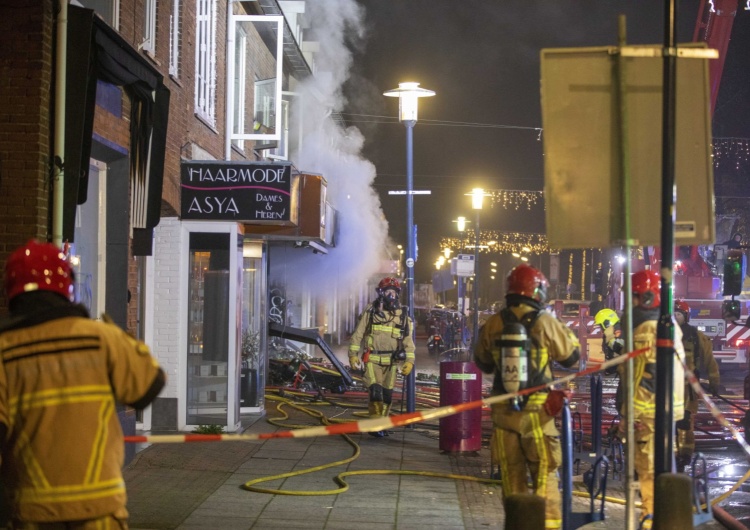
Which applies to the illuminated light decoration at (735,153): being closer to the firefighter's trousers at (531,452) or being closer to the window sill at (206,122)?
the window sill at (206,122)

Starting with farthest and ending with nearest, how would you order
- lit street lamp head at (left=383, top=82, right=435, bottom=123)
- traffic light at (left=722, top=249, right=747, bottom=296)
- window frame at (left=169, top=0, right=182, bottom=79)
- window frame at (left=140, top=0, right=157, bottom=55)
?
lit street lamp head at (left=383, top=82, right=435, bottom=123), traffic light at (left=722, top=249, right=747, bottom=296), window frame at (left=169, top=0, right=182, bottom=79), window frame at (left=140, top=0, right=157, bottom=55)

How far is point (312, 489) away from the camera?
911 cm

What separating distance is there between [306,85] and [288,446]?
1532cm

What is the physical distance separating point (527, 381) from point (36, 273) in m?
3.49

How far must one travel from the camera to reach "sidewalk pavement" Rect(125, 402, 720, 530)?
7.92m

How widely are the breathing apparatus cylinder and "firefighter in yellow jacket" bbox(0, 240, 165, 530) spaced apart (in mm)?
2968

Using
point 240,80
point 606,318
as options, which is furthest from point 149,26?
point 606,318

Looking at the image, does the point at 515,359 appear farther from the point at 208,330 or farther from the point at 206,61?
the point at 206,61

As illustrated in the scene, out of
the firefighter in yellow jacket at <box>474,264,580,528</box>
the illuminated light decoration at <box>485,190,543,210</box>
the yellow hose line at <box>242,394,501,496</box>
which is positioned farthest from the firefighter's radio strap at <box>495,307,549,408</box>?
the illuminated light decoration at <box>485,190,543,210</box>

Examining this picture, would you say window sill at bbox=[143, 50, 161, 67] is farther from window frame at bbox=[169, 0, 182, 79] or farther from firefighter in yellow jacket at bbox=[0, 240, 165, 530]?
firefighter in yellow jacket at bbox=[0, 240, 165, 530]

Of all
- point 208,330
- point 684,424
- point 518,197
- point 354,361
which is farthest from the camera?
point 518,197

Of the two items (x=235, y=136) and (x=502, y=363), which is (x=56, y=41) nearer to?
(x=502, y=363)

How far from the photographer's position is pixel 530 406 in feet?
21.5

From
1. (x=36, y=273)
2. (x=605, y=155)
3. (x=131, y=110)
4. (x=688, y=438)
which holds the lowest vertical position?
(x=688, y=438)
